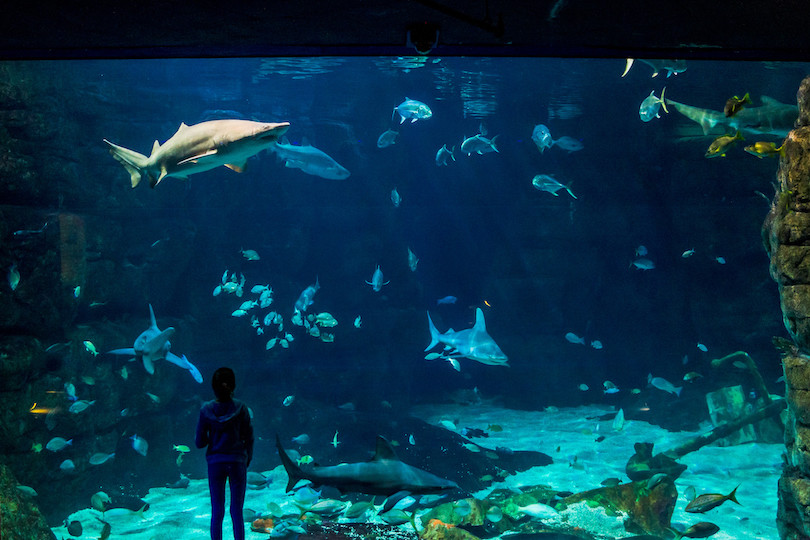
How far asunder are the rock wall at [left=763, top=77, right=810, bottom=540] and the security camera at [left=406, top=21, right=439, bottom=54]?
499 centimetres

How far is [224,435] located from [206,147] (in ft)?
9.71

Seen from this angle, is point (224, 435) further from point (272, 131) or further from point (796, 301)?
point (796, 301)

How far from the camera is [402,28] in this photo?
13.5 feet

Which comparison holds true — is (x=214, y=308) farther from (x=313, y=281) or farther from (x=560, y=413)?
(x=560, y=413)

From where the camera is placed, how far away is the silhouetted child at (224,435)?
406 centimetres

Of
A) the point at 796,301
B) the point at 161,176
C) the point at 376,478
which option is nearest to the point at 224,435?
the point at 376,478

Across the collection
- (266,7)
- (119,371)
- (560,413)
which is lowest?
(560,413)

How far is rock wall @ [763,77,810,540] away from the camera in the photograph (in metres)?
5.75

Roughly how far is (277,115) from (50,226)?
16676 millimetres

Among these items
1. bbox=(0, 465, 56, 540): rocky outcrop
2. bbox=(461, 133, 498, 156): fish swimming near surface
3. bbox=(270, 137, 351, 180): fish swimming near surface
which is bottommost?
bbox=(0, 465, 56, 540): rocky outcrop

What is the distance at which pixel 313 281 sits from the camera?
2609 centimetres

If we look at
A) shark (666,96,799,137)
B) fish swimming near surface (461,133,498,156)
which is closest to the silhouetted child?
shark (666,96,799,137)

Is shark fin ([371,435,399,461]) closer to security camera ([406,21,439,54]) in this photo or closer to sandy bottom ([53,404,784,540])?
security camera ([406,21,439,54])

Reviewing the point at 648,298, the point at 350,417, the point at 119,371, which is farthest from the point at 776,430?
the point at 119,371
